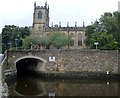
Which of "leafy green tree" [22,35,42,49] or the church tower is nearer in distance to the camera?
"leafy green tree" [22,35,42,49]

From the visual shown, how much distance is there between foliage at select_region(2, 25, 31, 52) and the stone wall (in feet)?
112

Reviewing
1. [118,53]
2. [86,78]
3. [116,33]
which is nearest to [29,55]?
[86,78]

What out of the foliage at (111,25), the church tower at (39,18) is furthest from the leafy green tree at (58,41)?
the church tower at (39,18)

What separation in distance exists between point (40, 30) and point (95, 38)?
37.7m

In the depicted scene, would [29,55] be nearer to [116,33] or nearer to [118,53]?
[118,53]

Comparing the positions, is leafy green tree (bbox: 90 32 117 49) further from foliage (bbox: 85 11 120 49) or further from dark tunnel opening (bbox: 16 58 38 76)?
dark tunnel opening (bbox: 16 58 38 76)

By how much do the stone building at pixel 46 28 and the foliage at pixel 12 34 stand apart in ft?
10.7

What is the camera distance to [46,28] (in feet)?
284

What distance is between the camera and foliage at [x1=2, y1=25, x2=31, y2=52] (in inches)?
3073

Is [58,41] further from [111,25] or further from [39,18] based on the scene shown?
[39,18]

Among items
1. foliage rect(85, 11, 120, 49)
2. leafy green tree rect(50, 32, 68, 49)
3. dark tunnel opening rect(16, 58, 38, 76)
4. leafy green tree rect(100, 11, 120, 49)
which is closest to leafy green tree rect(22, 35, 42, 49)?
leafy green tree rect(50, 32, 68, 49)

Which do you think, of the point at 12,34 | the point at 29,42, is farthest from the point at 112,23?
the point at 12,34

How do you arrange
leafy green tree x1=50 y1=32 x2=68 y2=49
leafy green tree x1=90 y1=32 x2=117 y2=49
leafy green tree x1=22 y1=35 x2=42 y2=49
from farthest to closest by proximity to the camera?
leafy green tree x1=50 y1=32 x2=68 y2=49
leafy green tree x1=22 y1=35 x2=42 y2=49
leafy green tree x1=90 y1=32 x2=117 y2=49

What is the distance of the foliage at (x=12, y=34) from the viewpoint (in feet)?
256
